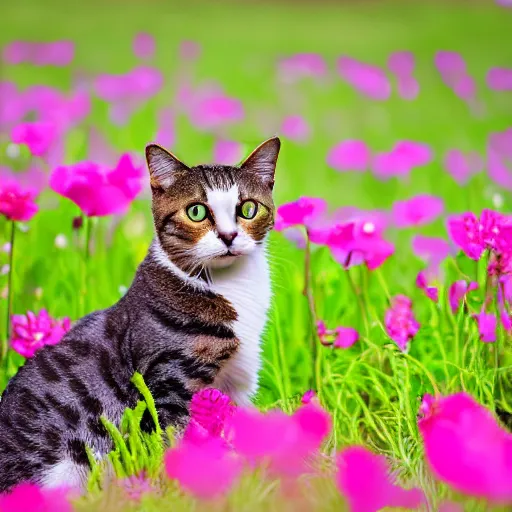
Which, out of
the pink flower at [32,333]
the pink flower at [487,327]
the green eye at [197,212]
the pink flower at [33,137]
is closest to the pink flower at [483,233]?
the pink flower at [487,327]

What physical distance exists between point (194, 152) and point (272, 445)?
315 cm

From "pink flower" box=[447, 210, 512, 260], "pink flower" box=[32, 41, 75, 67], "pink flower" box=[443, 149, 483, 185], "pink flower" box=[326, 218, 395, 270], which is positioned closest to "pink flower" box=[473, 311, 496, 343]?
"pink flower" box=[447, 210, 512, 260]

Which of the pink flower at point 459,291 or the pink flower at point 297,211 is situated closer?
the pink flower at point 297,211

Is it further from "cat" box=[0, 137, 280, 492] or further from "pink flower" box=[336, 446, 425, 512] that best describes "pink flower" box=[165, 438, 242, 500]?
"cat" box=[0, 137, 280, 492]

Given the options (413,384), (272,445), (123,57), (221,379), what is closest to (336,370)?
(413,384)

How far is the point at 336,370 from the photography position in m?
1.84

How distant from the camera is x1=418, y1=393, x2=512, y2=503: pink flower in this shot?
2.90ft

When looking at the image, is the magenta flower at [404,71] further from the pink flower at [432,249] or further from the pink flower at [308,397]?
the pink flower at [308,397]

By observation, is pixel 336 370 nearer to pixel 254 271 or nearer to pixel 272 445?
pixel 254 271

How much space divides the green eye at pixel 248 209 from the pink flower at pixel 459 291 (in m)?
0.48

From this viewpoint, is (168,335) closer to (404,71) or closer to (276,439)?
(276,439)

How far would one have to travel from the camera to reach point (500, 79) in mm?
4059

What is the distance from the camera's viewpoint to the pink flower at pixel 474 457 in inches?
34.9

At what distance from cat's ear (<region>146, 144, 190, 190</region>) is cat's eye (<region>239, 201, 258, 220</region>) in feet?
0.50
